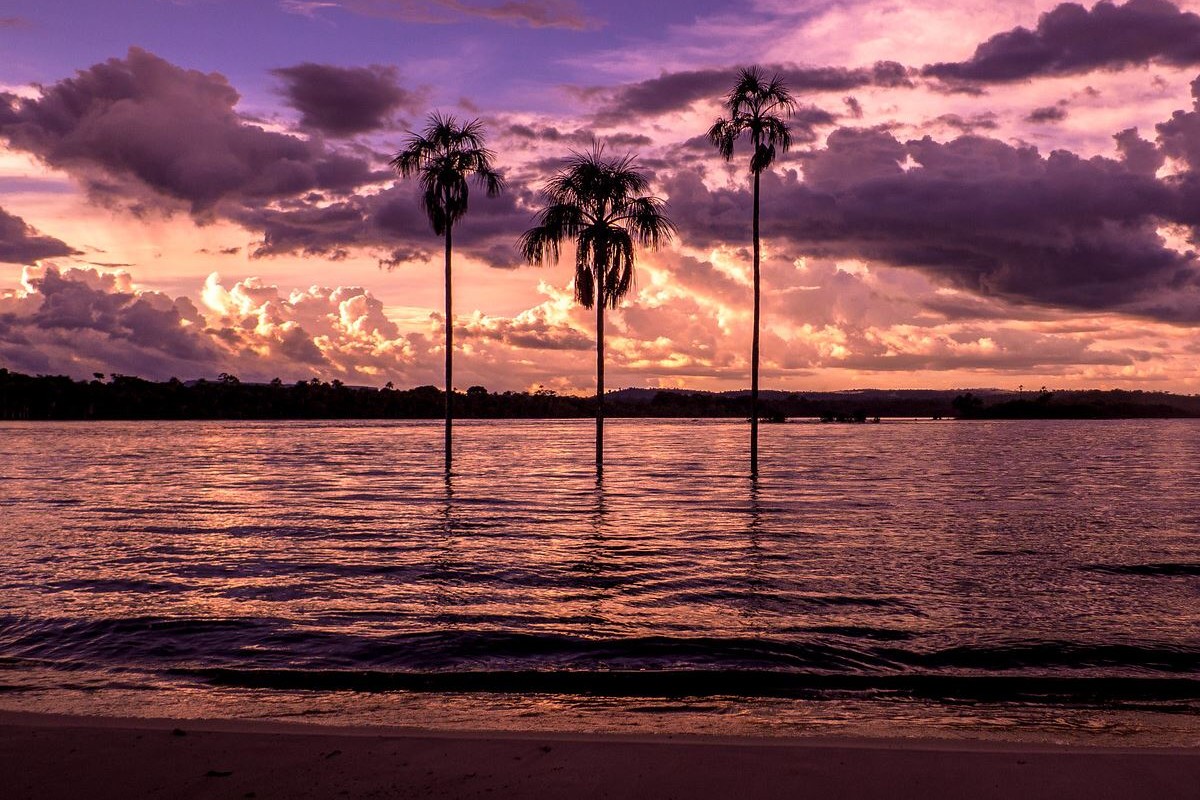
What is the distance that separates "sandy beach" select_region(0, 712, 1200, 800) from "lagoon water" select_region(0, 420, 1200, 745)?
96 cm

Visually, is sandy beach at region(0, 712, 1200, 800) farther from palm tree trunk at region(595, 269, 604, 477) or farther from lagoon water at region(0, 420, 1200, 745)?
palm tree trunk at region(595, 269, 604, 477)

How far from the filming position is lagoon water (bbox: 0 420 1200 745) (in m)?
8.88

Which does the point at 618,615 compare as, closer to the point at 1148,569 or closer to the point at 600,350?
the point at 1148,569

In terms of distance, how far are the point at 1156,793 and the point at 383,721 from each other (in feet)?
20.5

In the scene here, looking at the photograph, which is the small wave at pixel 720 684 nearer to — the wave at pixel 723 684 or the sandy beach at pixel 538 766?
the wave at pixel 723 684

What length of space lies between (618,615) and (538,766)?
19.9ft

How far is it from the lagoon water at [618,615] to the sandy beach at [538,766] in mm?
962

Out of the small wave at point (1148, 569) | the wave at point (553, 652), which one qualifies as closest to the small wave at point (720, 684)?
the wave at point (553, 652)

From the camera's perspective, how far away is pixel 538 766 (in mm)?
6637

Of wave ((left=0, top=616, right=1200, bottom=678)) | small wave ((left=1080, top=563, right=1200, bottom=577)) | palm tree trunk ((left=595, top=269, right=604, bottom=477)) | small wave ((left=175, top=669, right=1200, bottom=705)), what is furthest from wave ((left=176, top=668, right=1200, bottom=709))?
palm tree trunk ((left=595, top=269, right=604, bottom=477))

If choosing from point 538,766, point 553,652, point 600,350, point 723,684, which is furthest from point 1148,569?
point 600,350

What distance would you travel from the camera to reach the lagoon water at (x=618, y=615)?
8.88 m

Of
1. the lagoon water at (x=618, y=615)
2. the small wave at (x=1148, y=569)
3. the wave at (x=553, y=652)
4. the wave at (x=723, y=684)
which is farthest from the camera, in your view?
the small wave at (x=1148, y=569)

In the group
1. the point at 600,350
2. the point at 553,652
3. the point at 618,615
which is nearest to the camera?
the point at 553,652
